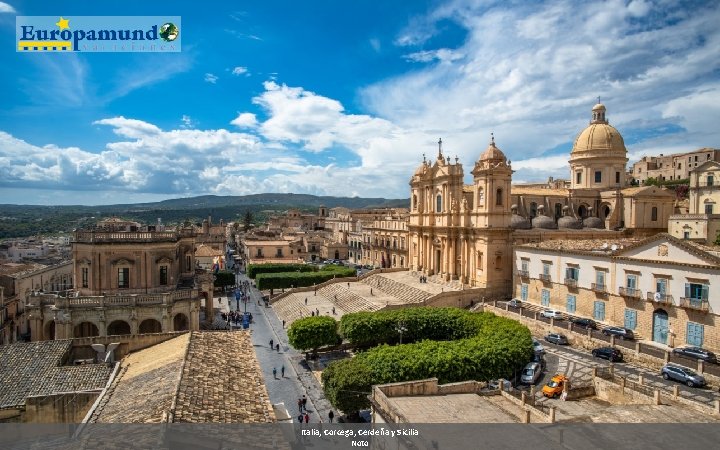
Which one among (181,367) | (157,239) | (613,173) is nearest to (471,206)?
(613,173)

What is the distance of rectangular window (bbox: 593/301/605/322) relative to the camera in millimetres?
33688

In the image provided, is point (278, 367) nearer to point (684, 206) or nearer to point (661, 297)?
point (661, 297)

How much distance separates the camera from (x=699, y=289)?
27.4 meters

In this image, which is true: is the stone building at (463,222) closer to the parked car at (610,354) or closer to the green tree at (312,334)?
the parked car at (610,354)

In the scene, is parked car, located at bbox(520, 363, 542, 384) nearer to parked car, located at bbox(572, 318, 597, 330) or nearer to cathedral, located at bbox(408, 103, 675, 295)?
parked car, located at bbox(572, 318, 597, 330)

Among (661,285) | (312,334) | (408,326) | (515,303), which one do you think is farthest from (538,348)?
(312,334)

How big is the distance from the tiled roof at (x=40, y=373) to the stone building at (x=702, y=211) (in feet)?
165

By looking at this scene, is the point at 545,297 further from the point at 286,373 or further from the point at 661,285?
the point at 286,373

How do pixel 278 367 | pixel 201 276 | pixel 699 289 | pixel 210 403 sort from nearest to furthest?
1. pixel 210 403
2. pixel 699 289
3. pixel 278 367
4. pixel 201 276

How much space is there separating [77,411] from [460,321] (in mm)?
21561

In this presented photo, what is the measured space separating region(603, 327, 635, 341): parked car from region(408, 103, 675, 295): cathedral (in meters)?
12.8

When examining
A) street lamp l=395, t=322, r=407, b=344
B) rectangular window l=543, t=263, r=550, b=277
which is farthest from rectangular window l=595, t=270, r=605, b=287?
street lamp l=395, t=322, r=407, b=344

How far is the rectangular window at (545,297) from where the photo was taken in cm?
3841

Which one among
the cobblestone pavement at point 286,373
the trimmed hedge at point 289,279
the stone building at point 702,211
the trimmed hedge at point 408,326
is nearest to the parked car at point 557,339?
the trimmed hedge at point 408,326
